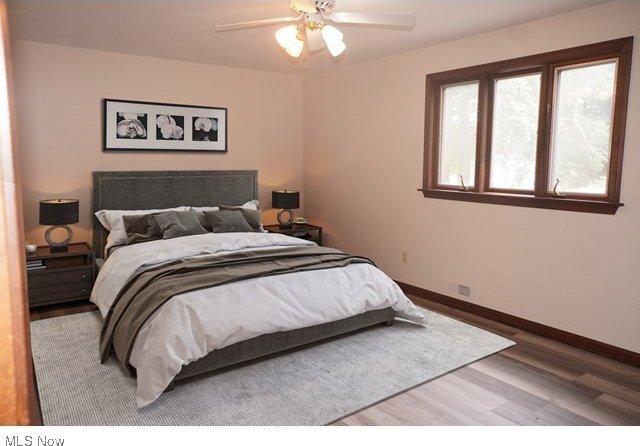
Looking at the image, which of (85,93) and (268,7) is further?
(85,93)

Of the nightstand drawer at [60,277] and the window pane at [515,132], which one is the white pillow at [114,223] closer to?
the nightstand drawer at [60,277]

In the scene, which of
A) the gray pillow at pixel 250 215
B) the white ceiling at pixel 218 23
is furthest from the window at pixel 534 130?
the gray pillow at pixel 250 215

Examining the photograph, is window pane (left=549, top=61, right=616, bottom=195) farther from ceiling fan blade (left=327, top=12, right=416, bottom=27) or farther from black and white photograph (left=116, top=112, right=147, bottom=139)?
black and white photograph (left=116, top=112, right=147, bottom=139)

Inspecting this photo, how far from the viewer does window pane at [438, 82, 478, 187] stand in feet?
14.1

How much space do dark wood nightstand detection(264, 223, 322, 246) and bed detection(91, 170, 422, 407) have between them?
668mm

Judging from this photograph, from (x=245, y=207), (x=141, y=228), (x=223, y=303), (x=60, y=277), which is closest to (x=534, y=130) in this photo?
(x=223, y=303)

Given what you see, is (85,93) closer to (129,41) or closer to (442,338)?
(129,41)

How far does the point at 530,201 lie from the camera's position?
3758mm

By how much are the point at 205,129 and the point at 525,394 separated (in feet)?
13.5

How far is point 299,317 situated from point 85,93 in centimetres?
319

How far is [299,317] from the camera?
3170mm

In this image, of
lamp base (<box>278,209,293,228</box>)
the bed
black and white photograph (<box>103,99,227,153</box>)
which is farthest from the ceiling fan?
lamp base (<box>278,209,293,228</box>)

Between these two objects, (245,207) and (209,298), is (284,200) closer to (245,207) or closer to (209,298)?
(245,207)

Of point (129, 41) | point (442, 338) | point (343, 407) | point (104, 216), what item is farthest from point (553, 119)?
point (104, 216)
